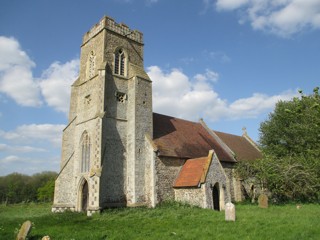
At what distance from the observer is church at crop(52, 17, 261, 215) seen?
19.6 meters

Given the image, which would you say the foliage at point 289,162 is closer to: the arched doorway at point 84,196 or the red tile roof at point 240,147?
the red tile roof at point 240,147

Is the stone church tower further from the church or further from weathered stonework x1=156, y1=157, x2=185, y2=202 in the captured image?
weathered stonework x1=156, y1=157, x2=185, y2=202

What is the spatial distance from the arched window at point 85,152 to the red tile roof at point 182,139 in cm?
528

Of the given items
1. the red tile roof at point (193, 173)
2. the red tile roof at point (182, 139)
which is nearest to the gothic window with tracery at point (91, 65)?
the red tile roof at point (182, 139)

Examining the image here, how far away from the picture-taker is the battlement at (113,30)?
22.7 meters

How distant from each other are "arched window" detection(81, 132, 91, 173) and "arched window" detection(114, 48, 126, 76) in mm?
5697

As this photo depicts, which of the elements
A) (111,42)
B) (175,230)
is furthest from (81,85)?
(175,230)

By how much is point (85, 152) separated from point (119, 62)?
306 inches

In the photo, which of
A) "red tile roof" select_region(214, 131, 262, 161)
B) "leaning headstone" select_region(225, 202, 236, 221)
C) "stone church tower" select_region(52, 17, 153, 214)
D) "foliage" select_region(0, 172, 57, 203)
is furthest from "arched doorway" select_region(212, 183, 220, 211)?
"foliage" select_region(0, 172, 57, 203)

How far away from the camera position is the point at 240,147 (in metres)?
31.8

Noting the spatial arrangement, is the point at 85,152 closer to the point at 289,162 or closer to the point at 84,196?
the point at 84,196

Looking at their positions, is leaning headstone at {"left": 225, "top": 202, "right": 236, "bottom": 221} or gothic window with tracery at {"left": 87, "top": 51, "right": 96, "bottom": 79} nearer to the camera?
leaning headstone at {"left": 225, "top": 202, "right": 236, "bottom": 221}

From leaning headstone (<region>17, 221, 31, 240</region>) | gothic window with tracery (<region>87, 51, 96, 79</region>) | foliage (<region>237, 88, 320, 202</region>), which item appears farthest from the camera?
gothic window with tracery (<region>87, 51, 96, 79</region>)

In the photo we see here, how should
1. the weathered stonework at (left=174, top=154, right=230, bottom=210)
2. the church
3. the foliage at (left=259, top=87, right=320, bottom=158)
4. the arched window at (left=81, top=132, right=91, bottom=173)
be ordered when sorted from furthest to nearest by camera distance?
the foliage at (left=259, top=87, right=320, bottom=158) → the arched window at (left=81, top=132, right=91, bottom=173) → the church → the weathered stonework at (left=174, top=154, right=230, bottom=210)
